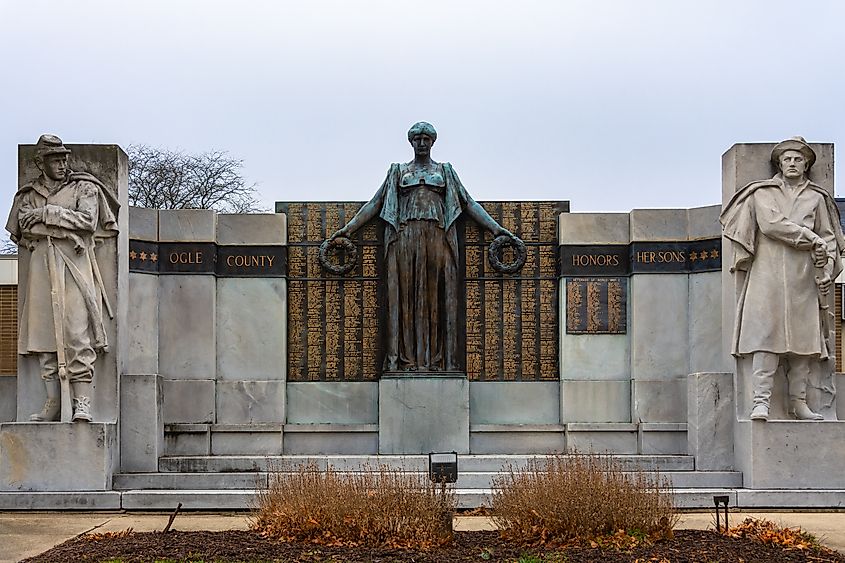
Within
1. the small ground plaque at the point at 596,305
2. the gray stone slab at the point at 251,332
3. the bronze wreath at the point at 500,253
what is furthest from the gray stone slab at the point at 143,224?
the small ground plaque at the point at 596,305

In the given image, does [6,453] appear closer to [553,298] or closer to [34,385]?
[34,385]

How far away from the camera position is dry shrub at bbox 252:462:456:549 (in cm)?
1001

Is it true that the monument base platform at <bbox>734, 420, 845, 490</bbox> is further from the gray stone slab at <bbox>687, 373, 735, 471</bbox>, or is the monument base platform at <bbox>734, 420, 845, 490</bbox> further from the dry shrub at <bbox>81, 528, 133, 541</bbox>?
the dry shrub at <bbox>81, 528, 133, 541</bbox>

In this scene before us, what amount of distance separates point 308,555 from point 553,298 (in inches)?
284

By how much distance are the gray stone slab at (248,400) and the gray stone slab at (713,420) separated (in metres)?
4.89

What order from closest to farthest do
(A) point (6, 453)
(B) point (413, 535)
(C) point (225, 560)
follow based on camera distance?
(C) point (225, 560), (B) point (413, 535), (A) point (6, 453)

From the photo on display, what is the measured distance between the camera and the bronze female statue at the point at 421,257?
15.6 meters

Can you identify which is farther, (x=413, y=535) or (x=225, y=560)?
(x=413, y=535)

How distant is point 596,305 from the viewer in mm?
15992

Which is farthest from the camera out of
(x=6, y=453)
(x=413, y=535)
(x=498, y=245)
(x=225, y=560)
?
(x=498, y=245)

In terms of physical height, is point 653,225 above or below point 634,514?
above

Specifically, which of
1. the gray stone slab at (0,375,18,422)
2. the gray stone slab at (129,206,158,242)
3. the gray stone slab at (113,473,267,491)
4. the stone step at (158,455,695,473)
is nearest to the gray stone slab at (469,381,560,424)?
the stone step at (158,455,695,473)

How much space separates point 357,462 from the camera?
14.6 meters

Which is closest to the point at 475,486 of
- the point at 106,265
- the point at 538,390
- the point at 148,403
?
the point at 538,390
